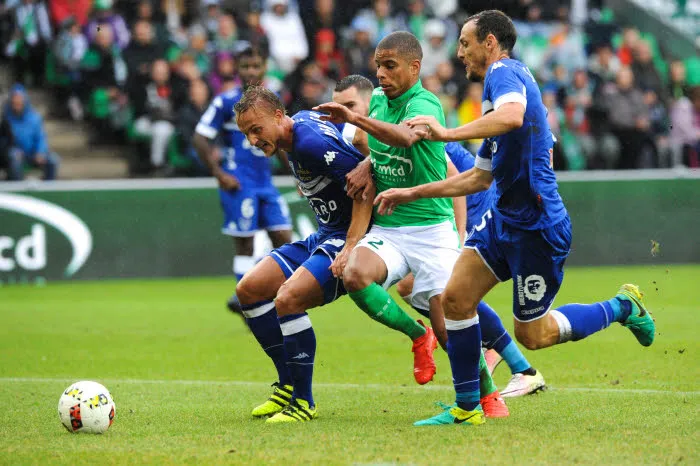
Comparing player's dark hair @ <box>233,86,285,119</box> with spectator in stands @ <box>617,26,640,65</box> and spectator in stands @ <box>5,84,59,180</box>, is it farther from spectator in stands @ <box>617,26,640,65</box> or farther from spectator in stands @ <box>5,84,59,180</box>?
spectator in stands @ <box>617,26,640,65</box>

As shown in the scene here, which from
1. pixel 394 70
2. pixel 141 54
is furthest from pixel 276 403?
pixel 141 54

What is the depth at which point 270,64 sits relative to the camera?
1897 centimetres

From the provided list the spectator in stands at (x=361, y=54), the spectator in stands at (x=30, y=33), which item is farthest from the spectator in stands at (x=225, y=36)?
the spectator in stands at (x=30, y=33)

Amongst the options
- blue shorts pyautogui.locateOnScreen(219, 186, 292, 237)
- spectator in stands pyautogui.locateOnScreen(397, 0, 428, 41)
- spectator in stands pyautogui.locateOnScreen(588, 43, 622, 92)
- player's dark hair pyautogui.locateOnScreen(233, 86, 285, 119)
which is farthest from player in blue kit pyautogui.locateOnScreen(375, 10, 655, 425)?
spectator in stands pyautogui.locateOnScreen(588, 43, 622, 92)

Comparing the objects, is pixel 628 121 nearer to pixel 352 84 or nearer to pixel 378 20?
pixel 378 20

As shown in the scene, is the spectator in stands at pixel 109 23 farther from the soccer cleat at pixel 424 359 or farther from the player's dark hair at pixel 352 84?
the soccer cleat at pixel 424 359

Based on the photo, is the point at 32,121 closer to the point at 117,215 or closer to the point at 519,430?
the point at 117,215

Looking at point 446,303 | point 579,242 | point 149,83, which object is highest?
point 149,83

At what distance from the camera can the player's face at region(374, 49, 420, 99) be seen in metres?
6.89

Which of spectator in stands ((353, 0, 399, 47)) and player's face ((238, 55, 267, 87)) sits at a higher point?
spectator in stands ((353, 0, 399, 47))

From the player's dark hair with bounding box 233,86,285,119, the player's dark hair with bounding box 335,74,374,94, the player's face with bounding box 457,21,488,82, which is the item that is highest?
the player's face with bounding box 457,21,488,82

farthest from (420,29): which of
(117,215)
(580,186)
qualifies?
(117,215)

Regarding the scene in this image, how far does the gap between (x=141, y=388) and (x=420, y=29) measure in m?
13.6

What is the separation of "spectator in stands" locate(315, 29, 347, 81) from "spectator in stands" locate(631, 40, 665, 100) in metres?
5.42
